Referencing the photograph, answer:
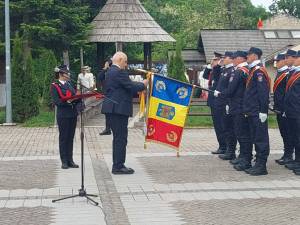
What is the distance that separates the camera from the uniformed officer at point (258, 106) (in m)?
11.4

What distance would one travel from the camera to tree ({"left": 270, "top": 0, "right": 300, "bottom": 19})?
248ft

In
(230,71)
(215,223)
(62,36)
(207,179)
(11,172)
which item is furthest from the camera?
(62,36)

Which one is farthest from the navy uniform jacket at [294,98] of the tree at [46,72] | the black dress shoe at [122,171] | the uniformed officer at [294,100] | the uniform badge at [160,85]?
the tree at [46,72]

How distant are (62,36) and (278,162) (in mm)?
14850

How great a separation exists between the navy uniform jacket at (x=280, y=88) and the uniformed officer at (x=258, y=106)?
0.64 m

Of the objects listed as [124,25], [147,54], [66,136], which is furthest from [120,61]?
[147,54]

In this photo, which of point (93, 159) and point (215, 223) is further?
point (93, 159)

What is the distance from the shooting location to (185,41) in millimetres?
60719

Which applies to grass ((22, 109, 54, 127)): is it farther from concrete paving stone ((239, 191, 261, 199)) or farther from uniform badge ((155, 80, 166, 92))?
concrete paving stone ((239, 191, 261, 199))

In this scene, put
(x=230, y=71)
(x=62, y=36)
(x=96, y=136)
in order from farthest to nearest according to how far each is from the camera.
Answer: (x=62, y=36) < (x=96, y=136) < (x=230, y=71)

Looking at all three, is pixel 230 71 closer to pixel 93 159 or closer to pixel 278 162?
pixel 278 162

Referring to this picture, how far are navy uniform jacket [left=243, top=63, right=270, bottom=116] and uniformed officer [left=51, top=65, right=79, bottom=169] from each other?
2.93 meters

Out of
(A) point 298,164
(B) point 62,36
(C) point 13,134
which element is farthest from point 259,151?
(B) point 62,36

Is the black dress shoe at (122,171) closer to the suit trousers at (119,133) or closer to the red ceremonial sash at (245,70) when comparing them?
the suit trousers at (119,133)
